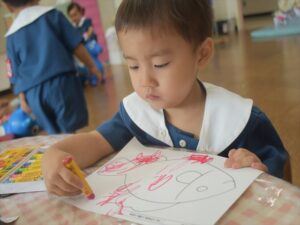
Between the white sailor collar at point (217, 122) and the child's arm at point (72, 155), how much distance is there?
87 millimetres

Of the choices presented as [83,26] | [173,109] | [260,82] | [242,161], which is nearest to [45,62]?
[173,109]

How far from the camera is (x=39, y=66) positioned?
4.52 feet

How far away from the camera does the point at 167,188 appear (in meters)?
0.47

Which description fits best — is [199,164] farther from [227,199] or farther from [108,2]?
[108,2]

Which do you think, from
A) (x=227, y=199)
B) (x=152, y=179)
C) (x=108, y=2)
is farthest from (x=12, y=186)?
(x=108, y=2)

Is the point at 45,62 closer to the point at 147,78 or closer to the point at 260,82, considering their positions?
the point at 147,78

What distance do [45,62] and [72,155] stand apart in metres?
0.84

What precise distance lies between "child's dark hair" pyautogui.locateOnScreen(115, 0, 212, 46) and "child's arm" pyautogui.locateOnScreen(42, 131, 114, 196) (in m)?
0.21

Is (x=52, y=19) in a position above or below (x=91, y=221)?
above

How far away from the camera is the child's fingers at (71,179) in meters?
0.51

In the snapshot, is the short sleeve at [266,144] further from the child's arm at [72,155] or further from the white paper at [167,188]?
the child's arm at [72,155]

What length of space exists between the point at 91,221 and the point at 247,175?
0.20 m

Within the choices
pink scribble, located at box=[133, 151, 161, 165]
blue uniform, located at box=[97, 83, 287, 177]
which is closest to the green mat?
blue uniform, located at box=[97, 83, 287, 177]

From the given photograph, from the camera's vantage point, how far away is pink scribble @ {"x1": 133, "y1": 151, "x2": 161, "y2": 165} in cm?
57
